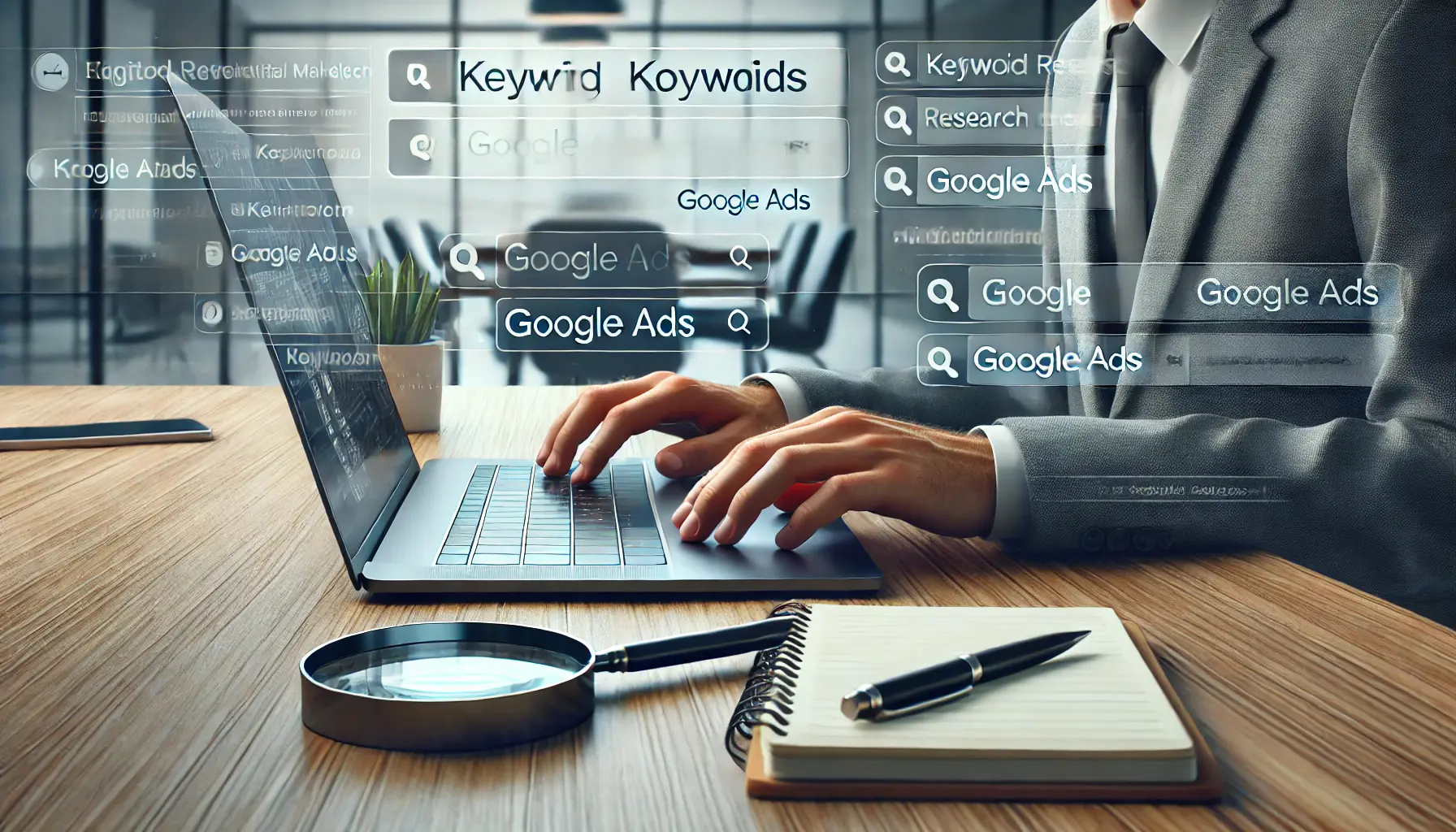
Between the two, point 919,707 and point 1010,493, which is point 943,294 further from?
point 919,707

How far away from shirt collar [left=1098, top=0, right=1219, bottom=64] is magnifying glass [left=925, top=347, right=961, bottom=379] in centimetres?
32

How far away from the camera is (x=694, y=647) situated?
44 cm

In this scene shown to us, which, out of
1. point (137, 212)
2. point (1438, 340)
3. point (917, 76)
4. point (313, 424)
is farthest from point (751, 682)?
point (137, 212)

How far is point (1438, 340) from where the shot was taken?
812 mm

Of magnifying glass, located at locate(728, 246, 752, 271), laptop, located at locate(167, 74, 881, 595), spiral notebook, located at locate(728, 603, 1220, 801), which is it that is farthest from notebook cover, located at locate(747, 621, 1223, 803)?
magnifying glass, located at locate(728, 246, 752, 271)

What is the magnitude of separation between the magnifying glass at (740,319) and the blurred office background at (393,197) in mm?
38

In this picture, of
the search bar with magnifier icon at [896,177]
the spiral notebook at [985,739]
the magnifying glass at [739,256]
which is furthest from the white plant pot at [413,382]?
the spiral notebook at [985,739]

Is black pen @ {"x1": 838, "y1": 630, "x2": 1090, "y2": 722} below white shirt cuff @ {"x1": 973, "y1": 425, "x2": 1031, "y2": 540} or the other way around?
below

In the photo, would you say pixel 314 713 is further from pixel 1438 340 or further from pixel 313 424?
pixel 1438 340

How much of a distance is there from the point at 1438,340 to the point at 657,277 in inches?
27.2

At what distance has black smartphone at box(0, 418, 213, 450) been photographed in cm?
98

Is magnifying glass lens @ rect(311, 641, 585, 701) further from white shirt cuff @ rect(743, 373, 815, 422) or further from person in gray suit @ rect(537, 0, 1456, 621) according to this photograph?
white shirt cuff @ rect(743, 373, 815, 422)

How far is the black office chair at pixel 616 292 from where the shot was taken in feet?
3.54

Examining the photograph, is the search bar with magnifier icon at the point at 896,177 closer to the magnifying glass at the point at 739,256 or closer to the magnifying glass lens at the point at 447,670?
the magnifying glass at the point at 739,256
